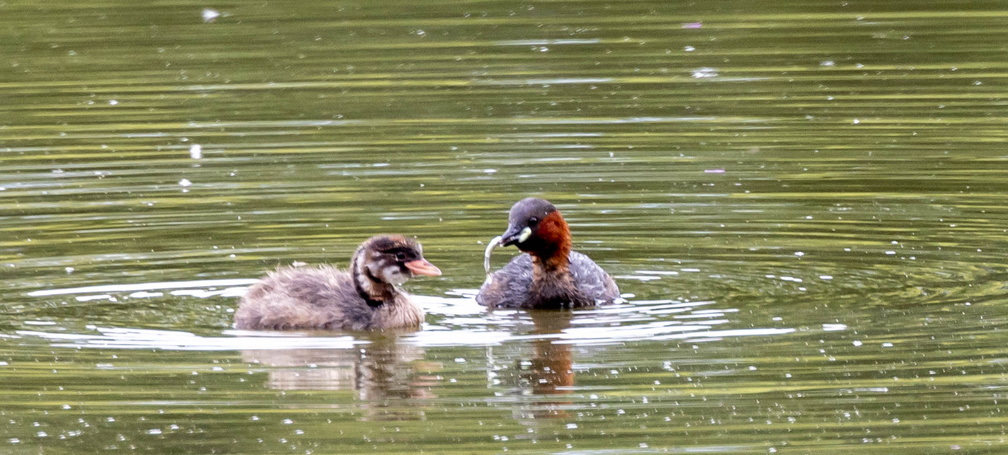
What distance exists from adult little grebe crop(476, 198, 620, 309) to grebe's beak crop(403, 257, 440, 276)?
609 millimetres

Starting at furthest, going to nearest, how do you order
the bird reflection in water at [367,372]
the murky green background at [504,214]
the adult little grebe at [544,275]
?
the adult little grebe at [544,275] → the bird reflection in water at [367,372] → the murky green background at [504,214]

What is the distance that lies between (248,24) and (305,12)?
0.86 metres

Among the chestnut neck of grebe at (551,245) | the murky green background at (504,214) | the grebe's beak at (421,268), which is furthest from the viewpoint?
the chestnut neck of grebe at (551,245)

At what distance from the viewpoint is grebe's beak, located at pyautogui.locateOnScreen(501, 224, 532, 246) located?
11.9m

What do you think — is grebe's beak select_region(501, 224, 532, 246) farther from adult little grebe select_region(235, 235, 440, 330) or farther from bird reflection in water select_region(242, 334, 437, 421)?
bird reflection in water select_region(242, 334, 437, 421)

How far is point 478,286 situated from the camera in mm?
12477

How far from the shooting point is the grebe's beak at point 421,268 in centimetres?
1126

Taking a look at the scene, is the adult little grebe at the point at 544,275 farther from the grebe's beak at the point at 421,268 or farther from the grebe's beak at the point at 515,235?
the grebe's beak at the point at 421,268

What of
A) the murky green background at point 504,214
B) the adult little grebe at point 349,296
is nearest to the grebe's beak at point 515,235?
the murky green background at point 504,214

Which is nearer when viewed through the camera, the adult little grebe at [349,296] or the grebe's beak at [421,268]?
the adult little grebe at [349,296]

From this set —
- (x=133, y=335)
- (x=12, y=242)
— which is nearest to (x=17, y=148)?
(x=12, y=242)

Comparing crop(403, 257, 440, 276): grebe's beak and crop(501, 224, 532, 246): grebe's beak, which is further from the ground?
crop(501, 224, 532, 246): grebe's beak

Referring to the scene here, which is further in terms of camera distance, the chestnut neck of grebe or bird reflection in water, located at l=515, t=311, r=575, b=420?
the chestnut neck of grebe

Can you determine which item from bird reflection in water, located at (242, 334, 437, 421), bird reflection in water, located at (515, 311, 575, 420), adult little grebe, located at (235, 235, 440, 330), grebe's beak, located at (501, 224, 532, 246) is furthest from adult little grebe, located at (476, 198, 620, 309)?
bird reflection in water, located at (242, 334, 437, 421)
